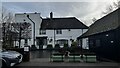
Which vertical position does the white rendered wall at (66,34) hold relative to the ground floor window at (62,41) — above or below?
above

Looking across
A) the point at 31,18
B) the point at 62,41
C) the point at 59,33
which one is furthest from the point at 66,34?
the point at 31,18

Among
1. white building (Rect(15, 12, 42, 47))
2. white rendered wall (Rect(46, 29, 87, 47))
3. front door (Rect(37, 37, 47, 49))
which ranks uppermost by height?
white building (Rect(15, 12, 42, 47))

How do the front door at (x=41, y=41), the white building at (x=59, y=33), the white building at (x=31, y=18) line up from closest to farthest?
the front door at (x=41, y=41) → the white building at (x=59, y=33) → the white building at (x=31, y=18)

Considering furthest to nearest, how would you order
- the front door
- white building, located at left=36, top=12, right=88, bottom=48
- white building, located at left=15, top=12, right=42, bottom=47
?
1. white building, located at left=15, top=12, right=42, bottom=47
2. white building, located at left=36, top=12, right=88, bottom=48
3. the front door

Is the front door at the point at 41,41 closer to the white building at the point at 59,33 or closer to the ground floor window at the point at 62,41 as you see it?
the white building at the point at 59,33


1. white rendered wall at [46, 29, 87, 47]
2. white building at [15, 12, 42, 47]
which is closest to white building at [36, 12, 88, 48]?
white rendered wall at [46, 29, 87, 47]

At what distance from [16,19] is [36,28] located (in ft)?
17.5

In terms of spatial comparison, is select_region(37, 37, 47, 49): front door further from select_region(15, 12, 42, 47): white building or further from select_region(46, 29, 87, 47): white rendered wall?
select_region(15, 12, 42, 47): white building

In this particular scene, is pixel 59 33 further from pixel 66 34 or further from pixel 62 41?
pixel 62 41

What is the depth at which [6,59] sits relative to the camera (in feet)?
41.6

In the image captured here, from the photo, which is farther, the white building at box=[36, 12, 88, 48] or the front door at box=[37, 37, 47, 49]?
the white building at box=[36, 12, 88, 48]

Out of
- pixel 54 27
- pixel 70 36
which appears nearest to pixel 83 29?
pixel 70 36

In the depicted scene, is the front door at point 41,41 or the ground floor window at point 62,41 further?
the ground floor window at point 62,41

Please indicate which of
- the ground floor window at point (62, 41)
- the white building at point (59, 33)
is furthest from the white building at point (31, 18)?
the ground floor window at point (62, 41)
